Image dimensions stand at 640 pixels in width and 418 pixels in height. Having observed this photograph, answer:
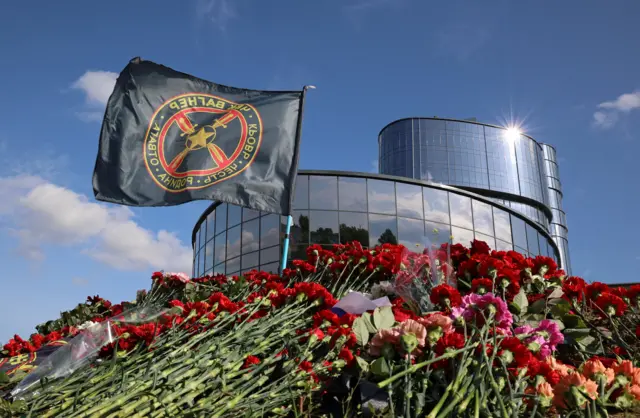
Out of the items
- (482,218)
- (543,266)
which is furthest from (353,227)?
(543,266)

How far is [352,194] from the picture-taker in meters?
18.5

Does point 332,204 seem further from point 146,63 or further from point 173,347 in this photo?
point 173,347

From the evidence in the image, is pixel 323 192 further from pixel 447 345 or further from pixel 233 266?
pixel 447 345

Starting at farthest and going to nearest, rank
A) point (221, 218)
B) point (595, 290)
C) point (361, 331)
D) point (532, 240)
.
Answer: point (532, 240) → point (221, 218) → point (595, 290) → point (361, 331)

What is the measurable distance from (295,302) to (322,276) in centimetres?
169

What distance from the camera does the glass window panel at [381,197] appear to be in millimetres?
18609

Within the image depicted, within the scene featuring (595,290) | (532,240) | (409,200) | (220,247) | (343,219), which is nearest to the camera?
(595,290)

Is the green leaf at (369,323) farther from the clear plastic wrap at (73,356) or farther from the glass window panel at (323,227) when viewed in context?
the glass window panel at (323,227)

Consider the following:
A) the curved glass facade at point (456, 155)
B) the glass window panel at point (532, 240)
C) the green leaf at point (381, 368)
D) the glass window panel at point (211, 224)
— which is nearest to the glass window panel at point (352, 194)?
the glass window panel at point (211, 224)

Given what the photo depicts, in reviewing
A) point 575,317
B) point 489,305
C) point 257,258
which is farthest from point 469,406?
point 257,258

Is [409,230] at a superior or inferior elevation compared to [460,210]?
inferior

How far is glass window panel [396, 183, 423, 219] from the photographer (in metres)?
19.0

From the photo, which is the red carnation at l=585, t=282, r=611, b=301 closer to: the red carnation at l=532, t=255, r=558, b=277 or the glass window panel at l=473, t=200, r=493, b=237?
the red carnation at l=532, t=255, r=558, b=277

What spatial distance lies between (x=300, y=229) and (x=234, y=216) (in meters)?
3.23
